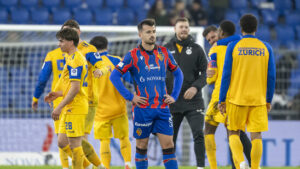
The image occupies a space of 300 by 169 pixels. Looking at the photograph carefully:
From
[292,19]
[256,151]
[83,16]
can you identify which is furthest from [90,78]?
[292,19]

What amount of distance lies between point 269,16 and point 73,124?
10.7 meters

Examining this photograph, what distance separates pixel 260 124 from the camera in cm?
617

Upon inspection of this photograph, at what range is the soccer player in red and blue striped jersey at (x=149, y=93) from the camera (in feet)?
19.5

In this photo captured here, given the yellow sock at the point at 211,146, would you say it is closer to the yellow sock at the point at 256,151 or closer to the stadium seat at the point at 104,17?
the yellow sock at the point at 256,151

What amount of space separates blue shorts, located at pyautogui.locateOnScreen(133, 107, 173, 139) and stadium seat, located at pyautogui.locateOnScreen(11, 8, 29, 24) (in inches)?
372

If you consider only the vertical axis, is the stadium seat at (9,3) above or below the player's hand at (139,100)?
above

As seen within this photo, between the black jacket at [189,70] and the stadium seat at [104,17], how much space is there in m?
7.29

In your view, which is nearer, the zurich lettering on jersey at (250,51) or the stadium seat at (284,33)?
the zurich lettering on jersey at (250,51)

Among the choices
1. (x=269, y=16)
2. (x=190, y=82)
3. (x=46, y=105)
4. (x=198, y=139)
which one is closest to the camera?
(x=198, y=139)

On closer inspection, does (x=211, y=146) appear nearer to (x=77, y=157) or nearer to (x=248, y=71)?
(x=248, y=71)

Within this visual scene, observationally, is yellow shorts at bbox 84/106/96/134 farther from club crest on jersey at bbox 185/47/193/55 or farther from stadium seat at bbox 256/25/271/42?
stadium seat at bbox 256/25/271/42

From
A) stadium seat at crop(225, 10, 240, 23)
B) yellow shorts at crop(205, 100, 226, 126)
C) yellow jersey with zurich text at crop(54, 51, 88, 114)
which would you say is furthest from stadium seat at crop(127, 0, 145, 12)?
yellow jersey with zurich text at crop(54, 51, 88, 114)

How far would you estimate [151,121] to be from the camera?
6.00 m

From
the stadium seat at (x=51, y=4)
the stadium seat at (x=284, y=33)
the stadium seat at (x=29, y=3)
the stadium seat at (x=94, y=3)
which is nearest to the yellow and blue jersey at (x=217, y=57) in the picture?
the stadium seat at (x=284, y=33)
